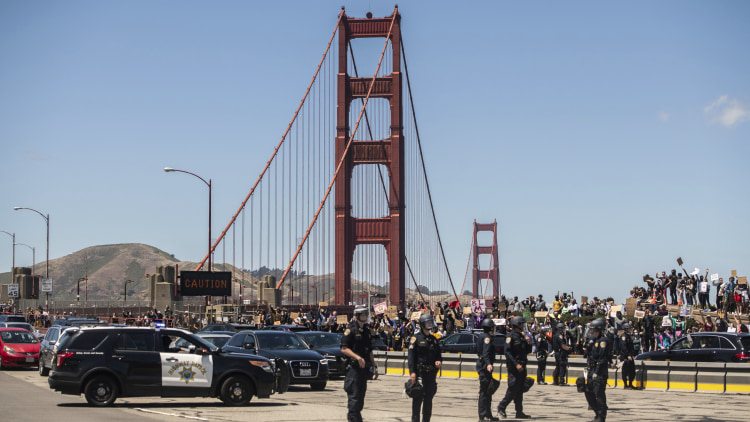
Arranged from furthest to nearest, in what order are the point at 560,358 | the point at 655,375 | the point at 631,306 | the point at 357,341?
the point at 631,306, the point at 560,358, the point at 655,375, the point at 357,341

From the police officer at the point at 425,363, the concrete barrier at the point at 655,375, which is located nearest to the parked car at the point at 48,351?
the police officer at the point at 425,363

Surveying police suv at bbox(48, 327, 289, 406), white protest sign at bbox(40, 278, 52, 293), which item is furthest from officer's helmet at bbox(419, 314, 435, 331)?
white protest sign at bbox(40, 278, 52, 293)

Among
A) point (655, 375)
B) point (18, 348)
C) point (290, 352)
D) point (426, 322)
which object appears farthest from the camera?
point (18, 348)

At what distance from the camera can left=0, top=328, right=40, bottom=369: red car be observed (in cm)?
2734

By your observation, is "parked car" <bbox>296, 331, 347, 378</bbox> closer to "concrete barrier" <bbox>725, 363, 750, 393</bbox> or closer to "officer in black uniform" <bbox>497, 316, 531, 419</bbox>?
"officer in black uniform" <bbox>497, 316, 531, 419</bbox>

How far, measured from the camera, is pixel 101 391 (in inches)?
650

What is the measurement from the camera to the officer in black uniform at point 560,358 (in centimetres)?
2183

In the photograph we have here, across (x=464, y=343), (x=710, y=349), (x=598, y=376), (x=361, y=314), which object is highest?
(x=361, y=314)

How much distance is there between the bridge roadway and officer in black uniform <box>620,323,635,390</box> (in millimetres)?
312

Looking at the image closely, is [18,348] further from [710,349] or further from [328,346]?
[710,349]

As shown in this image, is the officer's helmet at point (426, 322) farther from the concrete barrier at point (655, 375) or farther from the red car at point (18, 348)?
the red car at point (18, 348)

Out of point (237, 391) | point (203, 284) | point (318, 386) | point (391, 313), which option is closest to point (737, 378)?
point (318, 386)

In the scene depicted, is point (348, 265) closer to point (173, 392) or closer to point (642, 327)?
point (642, 327)

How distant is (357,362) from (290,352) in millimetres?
9088
